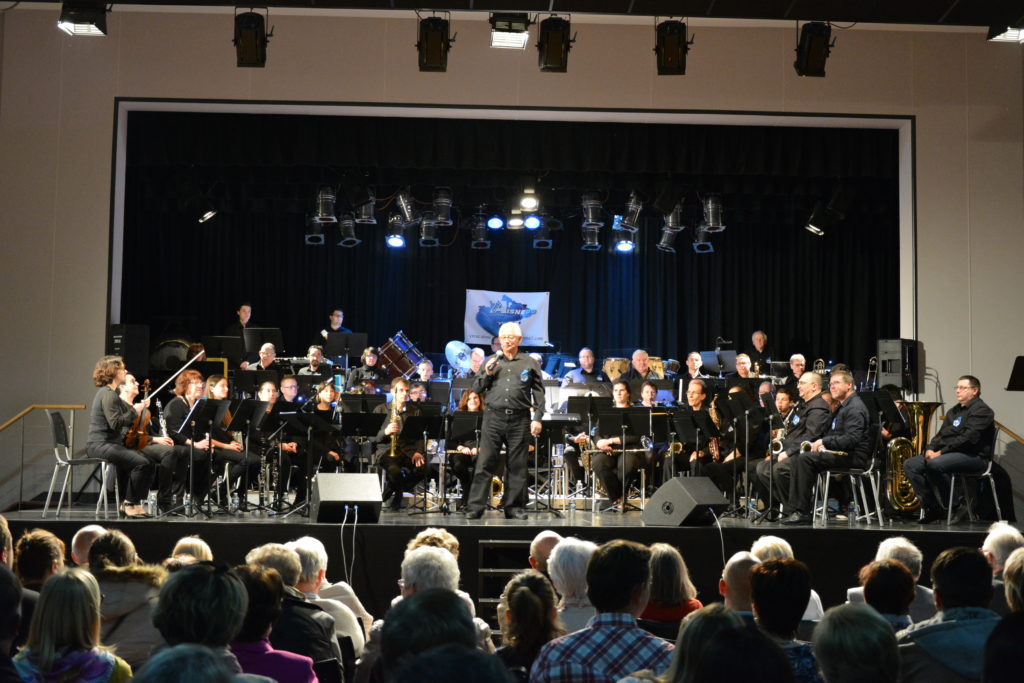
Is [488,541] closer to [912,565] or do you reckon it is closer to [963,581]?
[912,565]

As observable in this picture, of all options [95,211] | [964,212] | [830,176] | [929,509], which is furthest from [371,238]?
[929,509]

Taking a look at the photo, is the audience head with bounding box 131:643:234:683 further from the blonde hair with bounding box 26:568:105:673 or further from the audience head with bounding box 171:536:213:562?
the audience head with bounding box 171:536:213:562

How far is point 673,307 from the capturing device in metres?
17.0

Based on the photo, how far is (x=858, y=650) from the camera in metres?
2.37

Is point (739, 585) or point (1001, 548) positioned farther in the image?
point (1001, 548)

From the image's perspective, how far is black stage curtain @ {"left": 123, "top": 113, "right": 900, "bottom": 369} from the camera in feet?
43.8

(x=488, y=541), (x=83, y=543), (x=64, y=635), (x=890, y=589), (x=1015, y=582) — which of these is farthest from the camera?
(x=488, y=541)

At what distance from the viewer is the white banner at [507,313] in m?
16.9

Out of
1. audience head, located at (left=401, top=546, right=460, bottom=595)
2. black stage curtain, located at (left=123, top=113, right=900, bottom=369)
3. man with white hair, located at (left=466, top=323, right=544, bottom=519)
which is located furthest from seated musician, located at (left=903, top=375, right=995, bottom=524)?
audience head, located at (left=401, top=546, right=460, bottom=595)

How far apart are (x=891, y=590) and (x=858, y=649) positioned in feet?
4.12

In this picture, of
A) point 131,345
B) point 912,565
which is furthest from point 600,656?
point 131,345

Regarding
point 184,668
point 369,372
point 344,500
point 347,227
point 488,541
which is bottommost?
point 488,541

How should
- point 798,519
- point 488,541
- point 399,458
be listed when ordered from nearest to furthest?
point 488,541 < point 798,519 < point 399,458

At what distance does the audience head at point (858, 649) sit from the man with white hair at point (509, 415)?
242 inches
